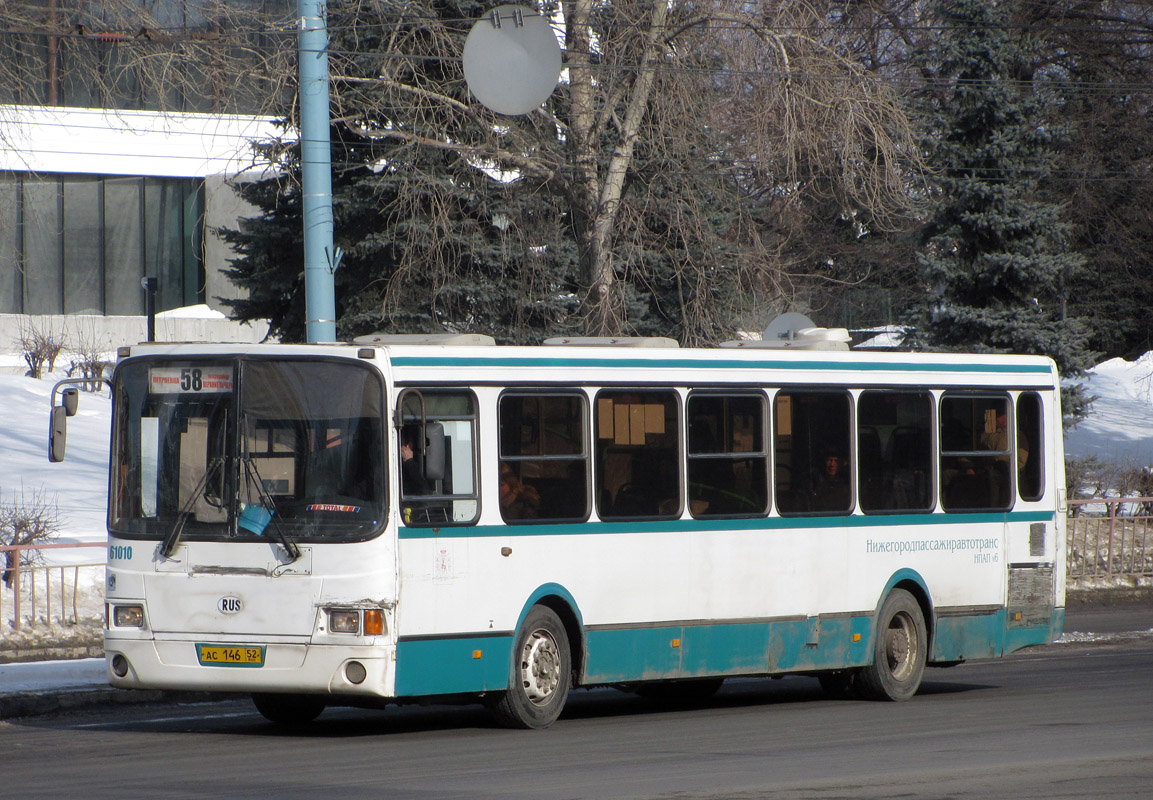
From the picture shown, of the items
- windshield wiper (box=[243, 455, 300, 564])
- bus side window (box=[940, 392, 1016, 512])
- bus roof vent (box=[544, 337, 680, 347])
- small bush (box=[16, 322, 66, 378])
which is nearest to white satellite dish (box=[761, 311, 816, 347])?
bus side window (box=[940, 392, 1016, 512])

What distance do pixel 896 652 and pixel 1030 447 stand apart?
2.25 metres

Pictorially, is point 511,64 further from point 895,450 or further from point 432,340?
point 895,450

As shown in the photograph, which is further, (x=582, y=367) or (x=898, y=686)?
(x=898, y=686)

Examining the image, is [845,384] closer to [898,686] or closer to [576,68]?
[898,686]

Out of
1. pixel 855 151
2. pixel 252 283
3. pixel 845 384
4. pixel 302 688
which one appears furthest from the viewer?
pixel 252 283

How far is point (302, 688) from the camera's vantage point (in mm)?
10055

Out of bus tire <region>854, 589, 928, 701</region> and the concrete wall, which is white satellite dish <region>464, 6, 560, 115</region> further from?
the concrete wall

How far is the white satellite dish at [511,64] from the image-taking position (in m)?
15.0

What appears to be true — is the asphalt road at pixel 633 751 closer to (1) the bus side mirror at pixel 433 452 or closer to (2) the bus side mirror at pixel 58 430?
(1) the bus side mirror at pixel 433 452

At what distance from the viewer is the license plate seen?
10.1 meters

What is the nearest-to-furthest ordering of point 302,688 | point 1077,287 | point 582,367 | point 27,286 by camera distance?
point 302,688
point 582,367
point 1077,287
point 27,286

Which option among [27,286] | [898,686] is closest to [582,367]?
[898,686]

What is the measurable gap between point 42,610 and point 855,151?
31.2 ft

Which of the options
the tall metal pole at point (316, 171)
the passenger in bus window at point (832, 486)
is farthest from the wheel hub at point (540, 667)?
the tall metal pole at point (316, 171)
